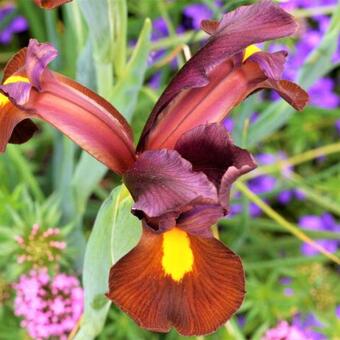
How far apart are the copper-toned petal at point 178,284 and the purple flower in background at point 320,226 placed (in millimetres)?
932

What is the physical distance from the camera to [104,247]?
3.02 ft

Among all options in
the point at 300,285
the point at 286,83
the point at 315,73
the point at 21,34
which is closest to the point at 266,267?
the point at 300,285

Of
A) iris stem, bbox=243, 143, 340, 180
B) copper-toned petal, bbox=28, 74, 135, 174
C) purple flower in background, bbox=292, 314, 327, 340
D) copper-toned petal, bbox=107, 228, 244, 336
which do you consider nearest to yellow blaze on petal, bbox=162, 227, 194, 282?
copper-toned petal, bbox=107, 228, 244, 336

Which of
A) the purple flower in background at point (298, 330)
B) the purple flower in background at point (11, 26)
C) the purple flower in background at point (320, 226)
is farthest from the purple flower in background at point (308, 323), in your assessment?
the purple flower in background at point (11, 26)

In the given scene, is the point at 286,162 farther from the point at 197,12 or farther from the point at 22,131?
the point at 22,131

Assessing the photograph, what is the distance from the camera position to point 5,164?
154cm

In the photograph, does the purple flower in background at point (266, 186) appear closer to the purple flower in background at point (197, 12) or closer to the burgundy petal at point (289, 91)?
the purple flower in background at point (197, 12)

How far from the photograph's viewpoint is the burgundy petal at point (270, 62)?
913 mm

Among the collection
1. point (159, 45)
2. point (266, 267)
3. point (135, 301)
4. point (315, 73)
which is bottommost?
point (266, 267)

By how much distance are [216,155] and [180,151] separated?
0.05 metres

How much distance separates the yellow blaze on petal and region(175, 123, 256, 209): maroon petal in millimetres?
81

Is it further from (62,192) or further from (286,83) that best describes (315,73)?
(62,192)

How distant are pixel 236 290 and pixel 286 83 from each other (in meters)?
0.31

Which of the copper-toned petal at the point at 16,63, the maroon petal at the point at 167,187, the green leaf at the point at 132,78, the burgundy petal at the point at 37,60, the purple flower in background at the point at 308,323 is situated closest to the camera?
the maroon petal at the point at 167,187
